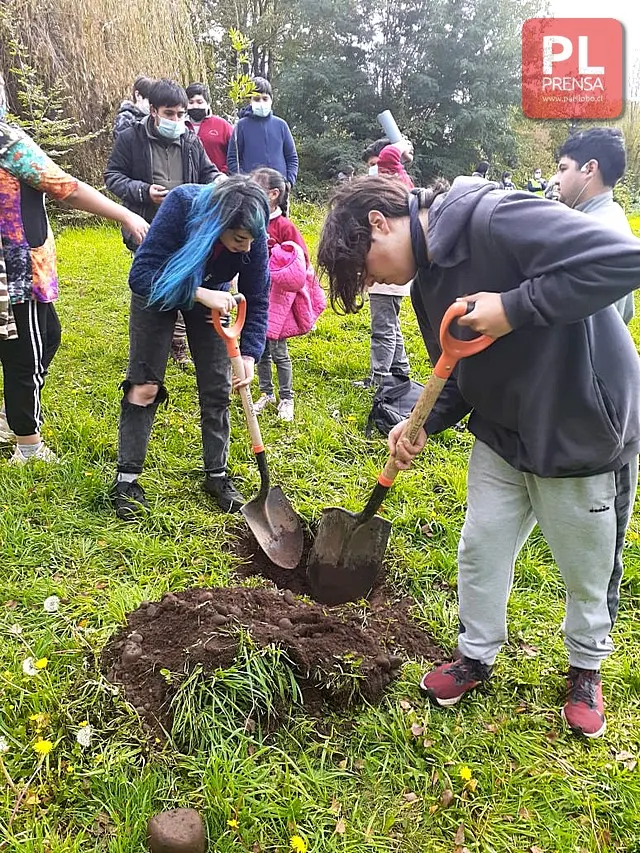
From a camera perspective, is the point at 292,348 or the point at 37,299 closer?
the point at 37,299

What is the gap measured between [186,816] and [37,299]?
250 centimetres

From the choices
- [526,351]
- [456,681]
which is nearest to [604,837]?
[456,681]

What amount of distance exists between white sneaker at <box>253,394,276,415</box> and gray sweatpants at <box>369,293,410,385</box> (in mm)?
771

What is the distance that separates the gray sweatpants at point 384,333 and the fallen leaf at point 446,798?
2.91m

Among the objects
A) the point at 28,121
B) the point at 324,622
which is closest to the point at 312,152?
the point at 28,121

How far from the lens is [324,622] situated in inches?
98.2

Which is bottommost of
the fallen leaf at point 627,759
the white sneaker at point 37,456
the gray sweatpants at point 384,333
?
the fallen leaf at point 627,759

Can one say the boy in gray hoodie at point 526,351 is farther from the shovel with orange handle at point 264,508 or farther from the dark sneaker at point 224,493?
the dark sneaker at point 224,493

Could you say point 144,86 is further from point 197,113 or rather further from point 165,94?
point 197,113

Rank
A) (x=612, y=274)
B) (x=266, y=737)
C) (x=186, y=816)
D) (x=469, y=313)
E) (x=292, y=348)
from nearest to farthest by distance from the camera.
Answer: (x=612, y=274) → (x=469, y=313) → (x=186, y=816) → (x=266, y=737) → (x=292, y=348)

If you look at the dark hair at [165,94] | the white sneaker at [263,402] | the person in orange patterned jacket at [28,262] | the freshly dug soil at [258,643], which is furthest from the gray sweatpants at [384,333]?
the freshly dug soil at [258,643]

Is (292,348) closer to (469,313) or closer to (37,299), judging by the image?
(37,299)

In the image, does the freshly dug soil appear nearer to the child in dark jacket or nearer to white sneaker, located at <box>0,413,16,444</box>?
white sneaker, located at <box>0,413,16,444</box>

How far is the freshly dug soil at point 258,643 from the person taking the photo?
2.24 meters
